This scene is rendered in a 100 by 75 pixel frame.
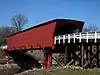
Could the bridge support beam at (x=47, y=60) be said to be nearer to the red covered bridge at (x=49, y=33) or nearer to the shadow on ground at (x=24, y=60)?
the red covered bridge at (x=49, y=33)

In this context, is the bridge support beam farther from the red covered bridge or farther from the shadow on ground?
the shadow on ground

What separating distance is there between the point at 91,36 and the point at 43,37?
12.3 metres

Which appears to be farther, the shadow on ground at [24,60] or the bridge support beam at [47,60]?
the shadow on ground at [24,60]

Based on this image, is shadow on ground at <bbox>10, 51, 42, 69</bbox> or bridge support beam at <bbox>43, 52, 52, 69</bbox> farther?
shadow on ground at <bbox>10, 51, 42, 69</bbox>

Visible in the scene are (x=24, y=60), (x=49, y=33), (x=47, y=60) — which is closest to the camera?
(x=49, y=33)

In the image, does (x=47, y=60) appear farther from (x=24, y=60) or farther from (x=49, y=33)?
(x=24, y=60)

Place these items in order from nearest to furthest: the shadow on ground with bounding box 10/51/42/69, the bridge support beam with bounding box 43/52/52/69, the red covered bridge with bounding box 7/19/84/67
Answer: the red covered bridge with bounding box 7/19/84/67 < the bridge support beam with bounding box 43/52/52/69 < the shadow on ground with bounding box 10/51/42/69

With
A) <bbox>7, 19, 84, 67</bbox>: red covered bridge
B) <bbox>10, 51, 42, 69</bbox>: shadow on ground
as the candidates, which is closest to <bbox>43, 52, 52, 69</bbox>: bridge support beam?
<bbox>7, 19, 84, 67</bbox>: red covered bridge

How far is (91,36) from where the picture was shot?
30.0 m

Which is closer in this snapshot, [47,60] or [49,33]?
[49,33]

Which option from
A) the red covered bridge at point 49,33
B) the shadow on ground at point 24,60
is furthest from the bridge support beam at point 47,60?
the shadow on ground at point 24,60

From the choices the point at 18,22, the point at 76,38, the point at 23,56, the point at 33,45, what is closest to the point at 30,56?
the point at 23,56

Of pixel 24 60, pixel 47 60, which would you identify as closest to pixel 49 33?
pixel 47 60

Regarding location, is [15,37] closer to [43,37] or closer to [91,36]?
[43,37]
